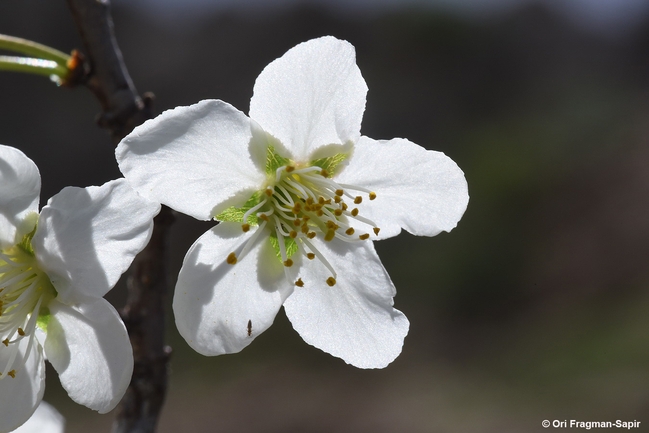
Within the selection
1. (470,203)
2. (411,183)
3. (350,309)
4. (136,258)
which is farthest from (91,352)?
(470,203)

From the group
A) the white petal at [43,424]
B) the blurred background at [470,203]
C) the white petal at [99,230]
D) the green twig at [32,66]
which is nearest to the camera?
the white petal at [99,230]

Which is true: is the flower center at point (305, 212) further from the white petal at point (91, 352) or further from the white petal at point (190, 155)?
the white petal at point (91, 352)

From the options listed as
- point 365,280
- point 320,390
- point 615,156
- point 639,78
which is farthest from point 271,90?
point 639,78

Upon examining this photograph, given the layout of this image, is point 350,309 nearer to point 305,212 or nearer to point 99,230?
point 305,212

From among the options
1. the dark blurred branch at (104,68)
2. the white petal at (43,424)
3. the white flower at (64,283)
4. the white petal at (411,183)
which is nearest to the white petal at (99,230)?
the white flower at (64,283)

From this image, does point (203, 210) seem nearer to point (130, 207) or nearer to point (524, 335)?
point (130, 207)

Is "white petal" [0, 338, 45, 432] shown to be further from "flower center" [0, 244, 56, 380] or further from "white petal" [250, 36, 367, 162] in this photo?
"white petal" [250, 36, 367, 162]
